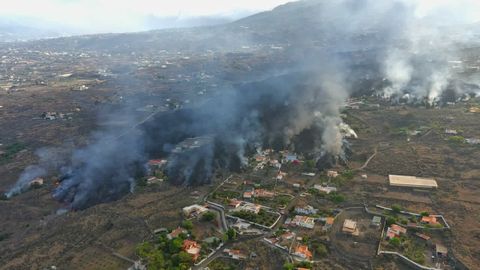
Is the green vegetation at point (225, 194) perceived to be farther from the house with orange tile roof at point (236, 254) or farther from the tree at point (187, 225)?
the house with orange tile roof at point (236, 254)

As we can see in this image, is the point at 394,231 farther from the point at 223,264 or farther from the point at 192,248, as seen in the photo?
the point at 192,248

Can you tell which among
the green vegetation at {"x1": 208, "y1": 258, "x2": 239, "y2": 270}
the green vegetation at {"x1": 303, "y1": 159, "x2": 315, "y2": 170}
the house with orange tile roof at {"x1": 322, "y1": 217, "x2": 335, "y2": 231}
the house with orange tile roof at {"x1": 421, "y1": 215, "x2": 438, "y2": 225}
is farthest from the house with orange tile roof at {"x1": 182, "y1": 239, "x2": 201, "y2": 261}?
the house with orange tile roof at {"x1": 421, "y1": 215, "x2": 438, "y2": 225}

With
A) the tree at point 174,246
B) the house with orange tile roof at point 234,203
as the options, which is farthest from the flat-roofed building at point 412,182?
the tree at point 174,246

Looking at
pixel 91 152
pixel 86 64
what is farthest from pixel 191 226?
pixel 86 64

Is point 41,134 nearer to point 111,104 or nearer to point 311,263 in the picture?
point 111,104

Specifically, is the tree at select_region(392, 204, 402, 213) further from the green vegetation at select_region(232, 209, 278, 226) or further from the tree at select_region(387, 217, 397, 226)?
the green vegetation at select_region(232, 209, 278, 226)

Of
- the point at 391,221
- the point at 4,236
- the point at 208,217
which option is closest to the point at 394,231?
the point at 391,221

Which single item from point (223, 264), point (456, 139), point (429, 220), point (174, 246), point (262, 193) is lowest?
point (223, 264)
